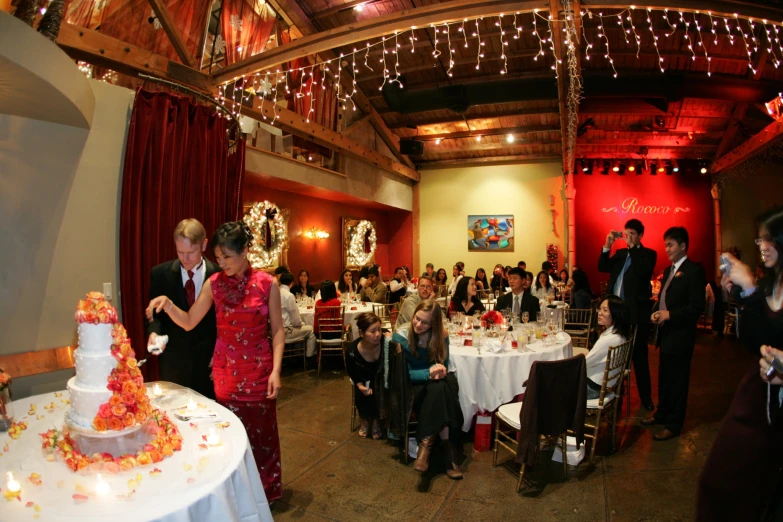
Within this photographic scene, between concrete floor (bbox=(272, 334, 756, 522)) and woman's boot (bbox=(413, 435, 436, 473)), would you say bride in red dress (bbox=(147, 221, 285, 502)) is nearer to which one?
concrete floor (bbox=(272, 334, 756, 522))

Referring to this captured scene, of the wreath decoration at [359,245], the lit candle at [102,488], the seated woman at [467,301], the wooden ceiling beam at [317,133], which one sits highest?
the wooden ceiling beam at [317,133]

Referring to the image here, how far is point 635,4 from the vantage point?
4457 millimetres

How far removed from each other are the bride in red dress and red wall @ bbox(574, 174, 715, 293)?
1146 cm

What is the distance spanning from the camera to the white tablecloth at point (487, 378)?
3.84m

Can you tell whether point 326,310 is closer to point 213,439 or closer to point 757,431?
point 213,439

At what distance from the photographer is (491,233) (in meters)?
13.1

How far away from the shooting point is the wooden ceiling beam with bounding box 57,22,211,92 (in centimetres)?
396

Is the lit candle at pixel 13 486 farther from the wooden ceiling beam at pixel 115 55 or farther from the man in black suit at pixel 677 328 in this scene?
the man in black suit at pixel 677 328

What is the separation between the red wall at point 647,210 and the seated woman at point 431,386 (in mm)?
10127

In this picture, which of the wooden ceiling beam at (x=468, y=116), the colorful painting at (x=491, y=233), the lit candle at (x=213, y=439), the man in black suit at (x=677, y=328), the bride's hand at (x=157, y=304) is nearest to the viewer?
the lit candle at (x=213, y=439)

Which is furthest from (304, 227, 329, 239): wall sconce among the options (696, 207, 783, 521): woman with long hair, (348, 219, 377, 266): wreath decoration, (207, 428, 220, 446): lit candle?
(696, 207, 783, 521): woman with long hair

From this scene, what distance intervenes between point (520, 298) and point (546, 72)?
18.1 ft

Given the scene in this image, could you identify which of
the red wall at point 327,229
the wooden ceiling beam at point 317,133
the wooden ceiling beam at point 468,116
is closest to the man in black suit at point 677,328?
the wooden ceiling beam at point 317,133

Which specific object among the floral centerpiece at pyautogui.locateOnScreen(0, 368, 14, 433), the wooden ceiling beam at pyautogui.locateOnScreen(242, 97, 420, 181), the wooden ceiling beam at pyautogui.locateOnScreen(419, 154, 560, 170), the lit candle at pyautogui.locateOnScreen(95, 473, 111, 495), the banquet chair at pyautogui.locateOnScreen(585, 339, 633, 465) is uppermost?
the wooden ceiling beam at pyautogui.locateOnScreen(419, 154, 560, 170)
